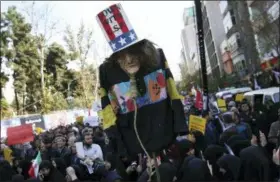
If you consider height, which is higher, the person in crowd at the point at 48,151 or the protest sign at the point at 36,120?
the protest sign at the point at 36,120

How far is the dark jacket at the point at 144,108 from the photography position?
345 centimetres

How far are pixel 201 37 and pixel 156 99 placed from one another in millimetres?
4099

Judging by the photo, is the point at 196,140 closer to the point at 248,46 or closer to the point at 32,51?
the point at 248,46

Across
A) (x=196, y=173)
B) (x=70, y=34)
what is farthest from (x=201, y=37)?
(x=70, y=34)

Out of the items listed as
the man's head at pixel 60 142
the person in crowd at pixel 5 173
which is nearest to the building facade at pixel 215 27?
the man's head at pixel 60 142

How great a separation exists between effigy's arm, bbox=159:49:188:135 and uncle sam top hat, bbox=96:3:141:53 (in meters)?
0.31

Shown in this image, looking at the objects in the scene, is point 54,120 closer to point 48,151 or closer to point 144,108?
point 48,151

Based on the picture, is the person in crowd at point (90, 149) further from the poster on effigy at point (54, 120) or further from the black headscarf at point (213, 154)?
the poster on effigy at point (54, 120)

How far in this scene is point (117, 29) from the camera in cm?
340

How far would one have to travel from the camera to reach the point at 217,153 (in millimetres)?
6523

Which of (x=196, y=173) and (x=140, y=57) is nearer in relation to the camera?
(x=140, y=57)

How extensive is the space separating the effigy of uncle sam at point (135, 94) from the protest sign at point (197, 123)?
5.19 metres

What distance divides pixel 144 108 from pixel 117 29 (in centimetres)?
64

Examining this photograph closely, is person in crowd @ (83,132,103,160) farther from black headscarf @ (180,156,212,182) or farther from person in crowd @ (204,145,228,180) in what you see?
black headscarf @ (180,156,212,182)
